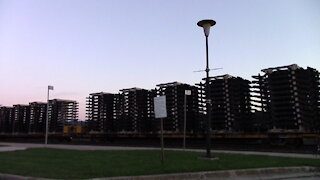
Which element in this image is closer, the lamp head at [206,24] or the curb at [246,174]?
the curb at [246,174]

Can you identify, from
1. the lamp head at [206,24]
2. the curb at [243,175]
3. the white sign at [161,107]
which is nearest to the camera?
the curb at [243,175]

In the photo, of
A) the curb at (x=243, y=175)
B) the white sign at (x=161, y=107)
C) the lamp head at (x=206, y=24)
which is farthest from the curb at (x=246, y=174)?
the lamp head at (x=206, y=24)

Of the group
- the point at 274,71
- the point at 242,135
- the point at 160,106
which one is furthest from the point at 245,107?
the point at 160,106

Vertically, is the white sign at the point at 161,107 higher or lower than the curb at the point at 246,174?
higher

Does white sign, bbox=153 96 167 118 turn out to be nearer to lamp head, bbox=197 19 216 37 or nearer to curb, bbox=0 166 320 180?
curb, bbox=0 166 320 180

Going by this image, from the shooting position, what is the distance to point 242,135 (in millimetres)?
22719

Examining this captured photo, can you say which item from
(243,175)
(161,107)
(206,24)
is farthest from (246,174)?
(206,24)

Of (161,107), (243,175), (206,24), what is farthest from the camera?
(206,24)

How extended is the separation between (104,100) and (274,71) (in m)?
18.5

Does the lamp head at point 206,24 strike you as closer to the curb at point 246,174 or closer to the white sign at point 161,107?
the white sign at point 161,107

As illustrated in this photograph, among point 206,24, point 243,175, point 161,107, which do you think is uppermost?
point 206,24

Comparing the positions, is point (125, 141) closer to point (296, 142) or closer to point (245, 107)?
point (245, 107)

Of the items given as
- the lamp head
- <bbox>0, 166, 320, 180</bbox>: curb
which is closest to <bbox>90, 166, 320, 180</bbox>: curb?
<bbox>0, 166, 320, 180</bbox>: curb

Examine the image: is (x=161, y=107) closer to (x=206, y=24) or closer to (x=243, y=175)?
(x=243, y=175)
